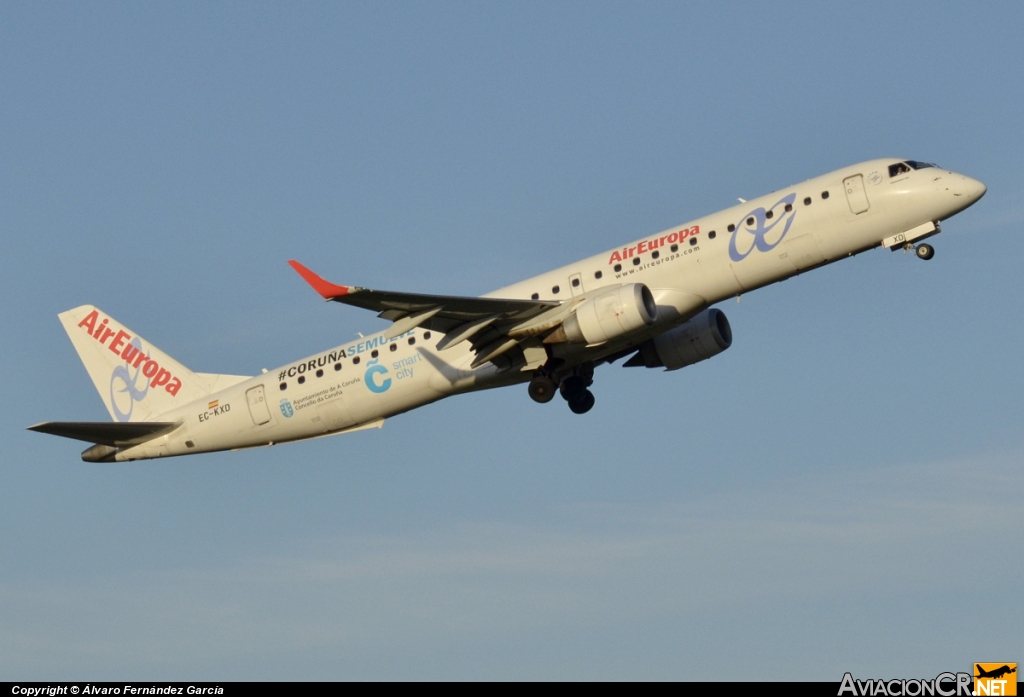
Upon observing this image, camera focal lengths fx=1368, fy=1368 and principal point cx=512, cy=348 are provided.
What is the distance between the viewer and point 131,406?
48312 mm

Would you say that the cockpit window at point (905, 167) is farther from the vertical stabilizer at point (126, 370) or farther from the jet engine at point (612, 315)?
the vertical stabilizer at point (126, 370)

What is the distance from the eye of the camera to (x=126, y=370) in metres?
49.0

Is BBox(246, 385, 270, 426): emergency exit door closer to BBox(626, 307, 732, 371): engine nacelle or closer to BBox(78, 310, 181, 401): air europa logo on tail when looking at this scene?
BBox(78, 310, 181, 401): air europa logo on tail

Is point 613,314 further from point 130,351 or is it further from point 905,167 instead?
point 130,351

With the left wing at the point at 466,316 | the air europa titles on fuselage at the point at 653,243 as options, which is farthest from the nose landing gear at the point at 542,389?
the air europa titles on fuselage at the point at 653,243

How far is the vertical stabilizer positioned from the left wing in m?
11.3

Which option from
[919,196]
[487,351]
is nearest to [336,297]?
[487,351]

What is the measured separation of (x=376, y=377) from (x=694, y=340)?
10.1 metres

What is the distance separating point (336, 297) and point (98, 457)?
14.8 m

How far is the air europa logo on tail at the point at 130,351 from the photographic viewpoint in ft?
157

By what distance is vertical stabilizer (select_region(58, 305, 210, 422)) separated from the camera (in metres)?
47.5

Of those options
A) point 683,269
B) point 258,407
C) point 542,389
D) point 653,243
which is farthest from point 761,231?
point 258,407

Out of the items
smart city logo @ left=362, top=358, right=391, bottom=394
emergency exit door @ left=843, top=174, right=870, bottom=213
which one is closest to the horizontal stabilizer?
smart city logo @ left=362, top=358, right=391, bottom=394

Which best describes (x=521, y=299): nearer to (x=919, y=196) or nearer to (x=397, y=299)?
(x=397, y=299)
